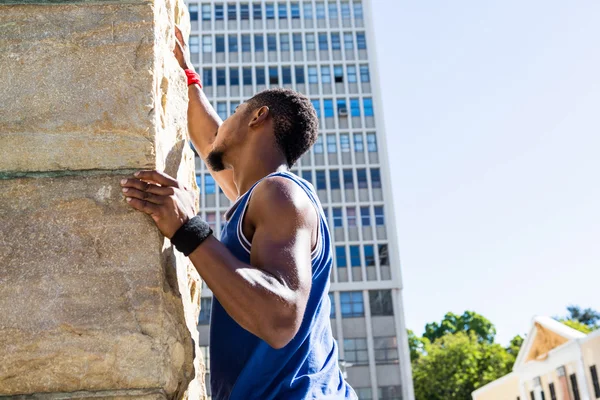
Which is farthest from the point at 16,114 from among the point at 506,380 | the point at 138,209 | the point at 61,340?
the point at 506,380

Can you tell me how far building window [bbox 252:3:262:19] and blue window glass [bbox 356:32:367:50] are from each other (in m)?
7.91

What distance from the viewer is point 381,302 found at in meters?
50.1

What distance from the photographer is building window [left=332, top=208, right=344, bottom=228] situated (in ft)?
172

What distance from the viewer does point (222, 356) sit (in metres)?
2.22

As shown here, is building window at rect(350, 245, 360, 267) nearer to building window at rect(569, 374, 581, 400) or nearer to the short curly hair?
building window at rect(569, 374, 581, 400)

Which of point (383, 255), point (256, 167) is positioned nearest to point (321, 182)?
point (383, 255)

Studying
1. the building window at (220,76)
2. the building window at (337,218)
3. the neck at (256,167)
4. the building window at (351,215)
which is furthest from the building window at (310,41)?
the neck at (256,167)

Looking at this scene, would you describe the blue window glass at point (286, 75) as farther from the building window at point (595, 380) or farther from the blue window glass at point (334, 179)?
the building window at point (595, 380)

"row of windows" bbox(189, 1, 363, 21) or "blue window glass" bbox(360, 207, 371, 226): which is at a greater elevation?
"row of windows" bbox(189, 1, 363, 21)

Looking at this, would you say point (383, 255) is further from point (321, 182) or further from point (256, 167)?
point (256, 167)

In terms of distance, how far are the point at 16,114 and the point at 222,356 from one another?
919mm

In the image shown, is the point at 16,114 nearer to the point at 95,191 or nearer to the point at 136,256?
the point at 95,191

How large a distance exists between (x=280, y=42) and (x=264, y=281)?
5759cm

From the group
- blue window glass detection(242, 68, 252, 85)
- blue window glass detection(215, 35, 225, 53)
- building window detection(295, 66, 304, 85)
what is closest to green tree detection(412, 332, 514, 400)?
building window detection(295, 66, 304, 85)
